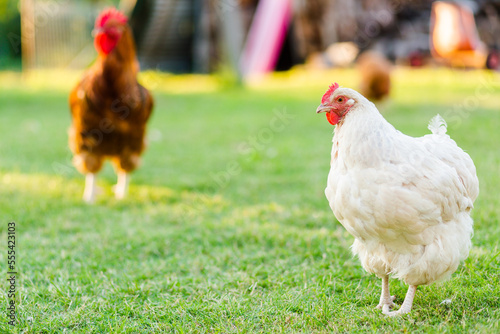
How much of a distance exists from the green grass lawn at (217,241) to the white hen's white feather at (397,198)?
1.13 ft

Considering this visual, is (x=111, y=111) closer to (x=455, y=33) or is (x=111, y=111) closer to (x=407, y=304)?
(x=407, y=304)

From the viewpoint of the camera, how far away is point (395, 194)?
234cm

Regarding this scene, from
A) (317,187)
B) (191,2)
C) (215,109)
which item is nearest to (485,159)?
(317,187)

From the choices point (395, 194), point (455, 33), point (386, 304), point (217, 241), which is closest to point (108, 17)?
point (217, 241)

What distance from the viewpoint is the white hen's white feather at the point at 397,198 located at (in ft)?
7.77

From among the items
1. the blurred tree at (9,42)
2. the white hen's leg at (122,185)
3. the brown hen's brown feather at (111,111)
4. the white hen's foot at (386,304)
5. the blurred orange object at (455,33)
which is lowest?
the blurred tree at (9,42)

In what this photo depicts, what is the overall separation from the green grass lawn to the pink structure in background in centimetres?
684

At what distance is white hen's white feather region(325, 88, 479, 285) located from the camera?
7.77 ft

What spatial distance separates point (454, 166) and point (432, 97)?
7394mm

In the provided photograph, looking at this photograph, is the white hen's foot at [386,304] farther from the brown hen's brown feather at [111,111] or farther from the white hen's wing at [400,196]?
the brown hen's brown feather at [111,111]

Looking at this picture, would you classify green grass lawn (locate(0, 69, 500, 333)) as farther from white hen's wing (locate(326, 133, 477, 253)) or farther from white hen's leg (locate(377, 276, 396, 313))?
white hen's wing (locate(326, 133, 477, 253))

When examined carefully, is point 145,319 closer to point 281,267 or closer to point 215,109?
point 281,267

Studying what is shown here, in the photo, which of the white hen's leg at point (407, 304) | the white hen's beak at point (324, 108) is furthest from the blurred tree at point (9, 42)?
the white hen's leg at point (407, 304)

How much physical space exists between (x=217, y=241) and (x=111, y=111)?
5.36ft
